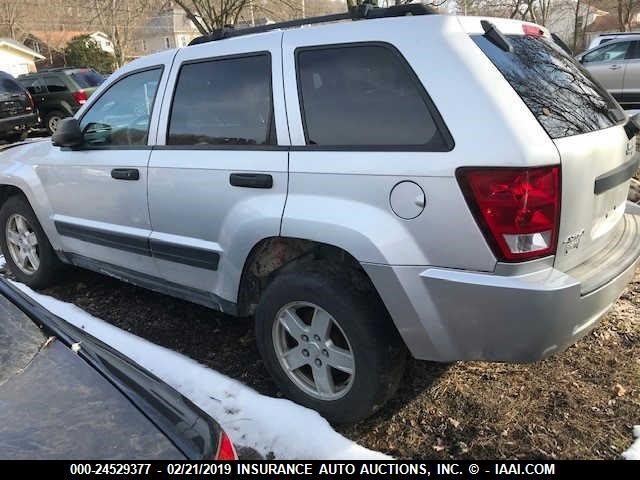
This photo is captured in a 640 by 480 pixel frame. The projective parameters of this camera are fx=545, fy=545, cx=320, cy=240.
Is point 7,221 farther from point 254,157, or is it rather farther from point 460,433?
point 460,433

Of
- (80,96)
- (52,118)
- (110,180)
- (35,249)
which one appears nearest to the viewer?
(110,180)

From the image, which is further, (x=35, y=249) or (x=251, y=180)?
(x=35, y=249)

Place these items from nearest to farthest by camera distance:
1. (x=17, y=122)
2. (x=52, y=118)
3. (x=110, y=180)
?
1. (x=110, y=180)
2. (x=17, y=122)
3. (x=52, y=118)

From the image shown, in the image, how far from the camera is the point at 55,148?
160 inches

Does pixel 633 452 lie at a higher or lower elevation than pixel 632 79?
higher

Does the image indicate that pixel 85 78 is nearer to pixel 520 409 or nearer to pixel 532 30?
pixel 532 30

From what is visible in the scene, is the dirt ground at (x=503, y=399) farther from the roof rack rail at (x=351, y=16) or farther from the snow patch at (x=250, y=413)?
the roof rack rail at (x=351, y=16)

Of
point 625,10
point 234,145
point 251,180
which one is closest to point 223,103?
point 234,145

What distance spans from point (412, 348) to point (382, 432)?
535 millimetres

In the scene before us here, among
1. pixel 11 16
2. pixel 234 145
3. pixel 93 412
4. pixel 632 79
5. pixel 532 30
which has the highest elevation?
pixel 11 16

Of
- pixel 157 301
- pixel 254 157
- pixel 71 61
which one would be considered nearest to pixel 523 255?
pixel 254 157

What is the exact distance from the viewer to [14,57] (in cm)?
3628

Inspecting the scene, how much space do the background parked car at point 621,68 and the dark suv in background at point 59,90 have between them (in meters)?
12.9

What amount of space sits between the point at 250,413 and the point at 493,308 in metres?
1.38
